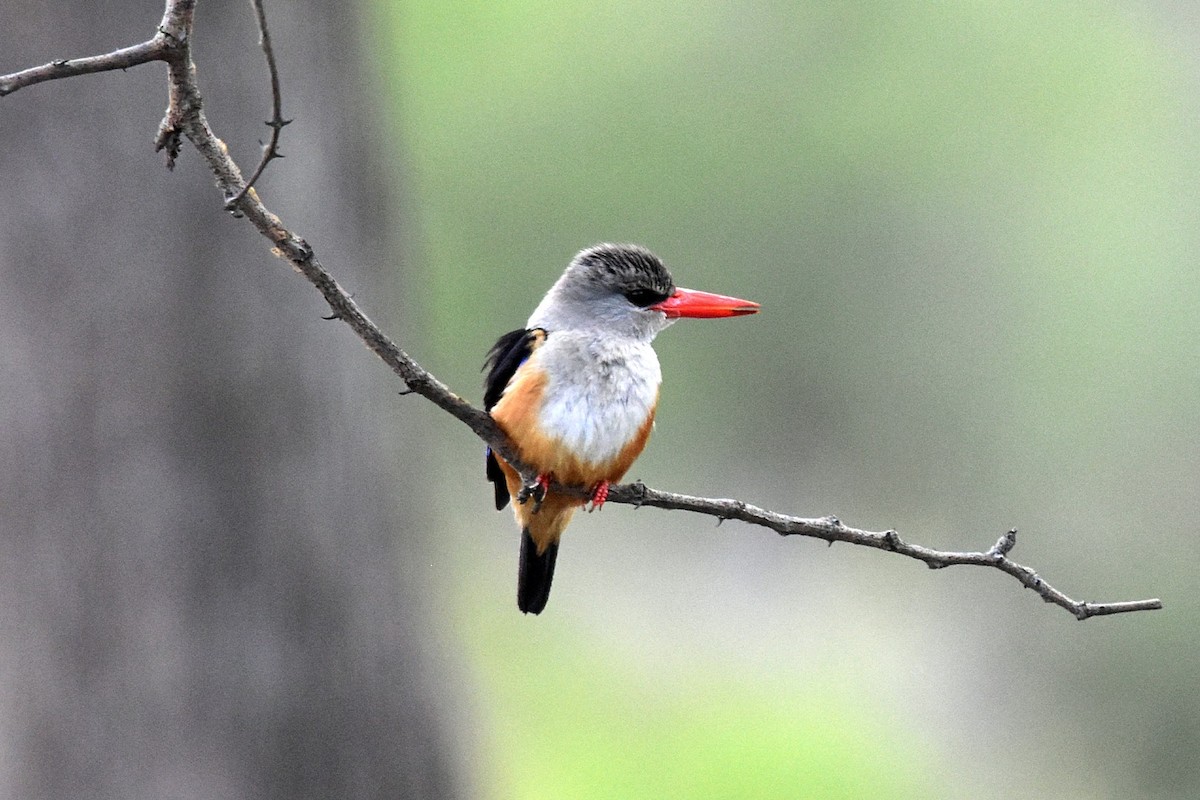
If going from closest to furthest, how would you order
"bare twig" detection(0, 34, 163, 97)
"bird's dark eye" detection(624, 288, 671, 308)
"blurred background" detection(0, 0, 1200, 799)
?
"bare twig" detection(0, 34, 163, 97) → "bird's dark eye" detection(624, 288, 671, 308) → "blurred background" detection(0, 0, 1200, 799)

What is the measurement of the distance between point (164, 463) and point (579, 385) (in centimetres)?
110

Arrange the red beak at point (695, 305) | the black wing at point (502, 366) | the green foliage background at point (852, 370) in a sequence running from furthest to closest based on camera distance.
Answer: the green foliage background at point (852, 370), the black wing at point (502, 366), the red beak at point (695, 305)

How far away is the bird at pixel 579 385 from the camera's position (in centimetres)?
247

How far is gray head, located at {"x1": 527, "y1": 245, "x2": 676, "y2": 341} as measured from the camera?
9.26 feet

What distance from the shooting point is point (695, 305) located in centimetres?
282

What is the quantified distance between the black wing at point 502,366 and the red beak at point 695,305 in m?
0.30

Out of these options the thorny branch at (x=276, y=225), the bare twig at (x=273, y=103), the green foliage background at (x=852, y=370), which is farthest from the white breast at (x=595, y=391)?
the green foliage background at (x=852, y=370)

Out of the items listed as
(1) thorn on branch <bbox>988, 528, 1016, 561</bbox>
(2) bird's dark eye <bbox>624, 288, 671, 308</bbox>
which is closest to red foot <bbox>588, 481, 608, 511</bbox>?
(2) bird's dark eye <bbox>624, 288, 671, 308</bbox>

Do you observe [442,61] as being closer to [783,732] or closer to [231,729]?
[783,732]

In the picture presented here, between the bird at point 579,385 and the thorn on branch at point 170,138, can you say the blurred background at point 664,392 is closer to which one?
the bird at point 579,385

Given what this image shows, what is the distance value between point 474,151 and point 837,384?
118 inches

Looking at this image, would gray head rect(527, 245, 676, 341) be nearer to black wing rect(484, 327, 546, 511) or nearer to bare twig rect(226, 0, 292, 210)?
black wing rect(484, 327, 546, 511)

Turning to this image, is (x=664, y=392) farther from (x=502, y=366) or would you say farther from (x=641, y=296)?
(x=502, y=366)

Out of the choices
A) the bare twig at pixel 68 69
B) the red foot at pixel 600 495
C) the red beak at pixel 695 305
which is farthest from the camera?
the red beak at pixel 695 305
